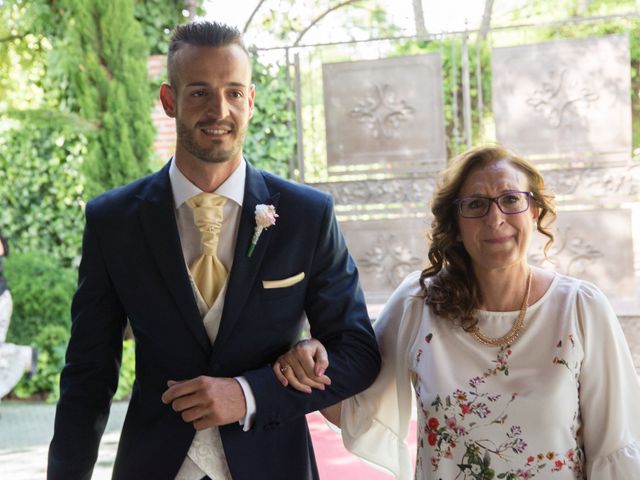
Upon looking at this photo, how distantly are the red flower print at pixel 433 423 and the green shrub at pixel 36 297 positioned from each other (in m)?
5.02

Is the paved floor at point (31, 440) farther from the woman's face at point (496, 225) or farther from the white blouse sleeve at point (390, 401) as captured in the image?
the woman's face at point (496, 225)

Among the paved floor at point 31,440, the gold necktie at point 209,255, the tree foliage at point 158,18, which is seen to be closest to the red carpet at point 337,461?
the paved floor at point 31,440

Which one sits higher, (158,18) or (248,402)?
(158,18)

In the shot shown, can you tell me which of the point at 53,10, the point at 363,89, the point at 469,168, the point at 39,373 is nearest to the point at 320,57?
the point at 363,89

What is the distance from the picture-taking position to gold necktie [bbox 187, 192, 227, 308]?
1.72 meters

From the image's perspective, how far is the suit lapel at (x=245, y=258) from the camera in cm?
168

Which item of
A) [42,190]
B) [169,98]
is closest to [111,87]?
[42,190]

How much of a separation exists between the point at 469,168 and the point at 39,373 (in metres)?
5.23

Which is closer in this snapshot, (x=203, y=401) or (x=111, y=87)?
(x=203, y=401)

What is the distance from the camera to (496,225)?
1773mm

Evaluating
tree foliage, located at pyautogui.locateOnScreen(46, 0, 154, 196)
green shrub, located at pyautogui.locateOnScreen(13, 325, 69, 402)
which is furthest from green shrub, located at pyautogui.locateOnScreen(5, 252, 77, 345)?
A: tree foliage, located at pyautogui.locateOnScreen(46, 0, 154, 196)

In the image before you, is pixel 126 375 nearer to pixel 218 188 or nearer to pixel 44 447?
pixel 44 447

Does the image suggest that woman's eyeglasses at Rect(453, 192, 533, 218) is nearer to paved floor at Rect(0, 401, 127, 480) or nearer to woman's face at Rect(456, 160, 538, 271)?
woman's face at Rect(456, 160, 538, 271)

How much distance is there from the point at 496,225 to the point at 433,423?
1.55ft
